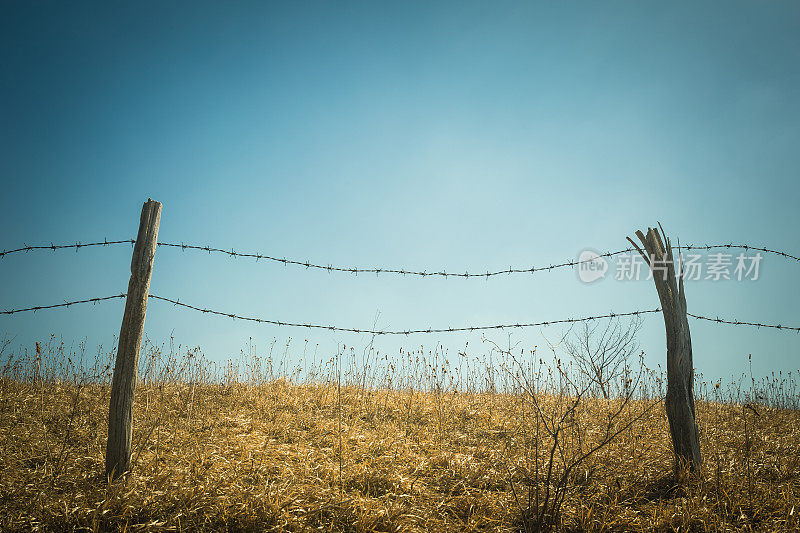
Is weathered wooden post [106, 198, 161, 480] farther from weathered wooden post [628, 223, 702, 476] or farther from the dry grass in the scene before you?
weathered wooden post [628, 223, 702, 476]

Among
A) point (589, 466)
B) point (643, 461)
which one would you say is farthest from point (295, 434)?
point (643, 461)

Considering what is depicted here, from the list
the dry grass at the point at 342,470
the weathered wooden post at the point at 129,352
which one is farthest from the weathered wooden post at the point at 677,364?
the weathered wooden post at the point at 129,352

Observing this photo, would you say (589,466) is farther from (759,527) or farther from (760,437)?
(760,437)

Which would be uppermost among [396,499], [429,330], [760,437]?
[429,330]

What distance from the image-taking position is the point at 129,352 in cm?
390

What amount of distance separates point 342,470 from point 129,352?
8.16 ft

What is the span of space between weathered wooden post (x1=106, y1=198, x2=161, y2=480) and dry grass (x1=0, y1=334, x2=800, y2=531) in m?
0.27

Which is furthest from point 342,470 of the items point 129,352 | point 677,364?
point 677,364

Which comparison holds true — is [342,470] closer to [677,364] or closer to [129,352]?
[129,352]

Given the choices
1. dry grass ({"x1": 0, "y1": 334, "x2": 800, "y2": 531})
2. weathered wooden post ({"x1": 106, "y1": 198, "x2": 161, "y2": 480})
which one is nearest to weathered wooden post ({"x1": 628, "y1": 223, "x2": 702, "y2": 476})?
dry grass ({"x1": 0, "y1": 334, "x2": 800, "y2": 531})

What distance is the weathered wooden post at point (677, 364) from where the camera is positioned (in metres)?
4.52

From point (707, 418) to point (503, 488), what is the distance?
6059mm

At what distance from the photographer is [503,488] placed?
14.6 feet

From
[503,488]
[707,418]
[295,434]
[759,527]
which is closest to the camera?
[759,527]
